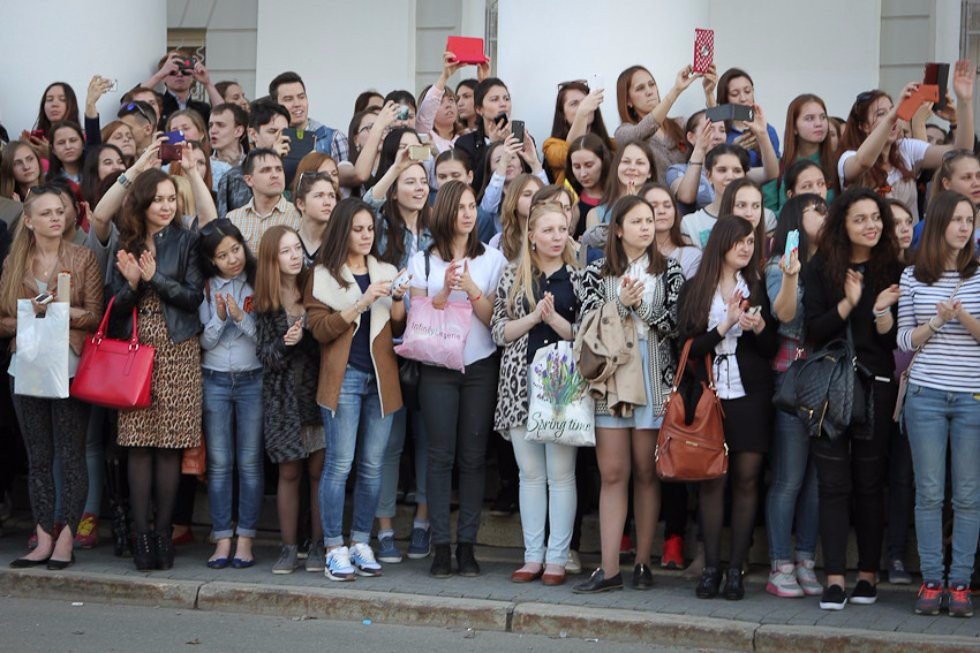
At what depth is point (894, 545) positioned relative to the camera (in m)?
8.88

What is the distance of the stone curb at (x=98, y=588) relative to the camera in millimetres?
9000

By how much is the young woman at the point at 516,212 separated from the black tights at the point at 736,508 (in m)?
1.81

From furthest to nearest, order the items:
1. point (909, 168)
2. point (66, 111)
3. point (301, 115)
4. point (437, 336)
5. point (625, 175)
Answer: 1. point (66, 111)
2. point (301, 115)
3. point (909, 168)
4. point (625, 175)
5. point (437, 336)

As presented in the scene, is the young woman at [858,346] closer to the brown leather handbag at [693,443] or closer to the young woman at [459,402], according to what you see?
the brown leather handbag at [693,443]

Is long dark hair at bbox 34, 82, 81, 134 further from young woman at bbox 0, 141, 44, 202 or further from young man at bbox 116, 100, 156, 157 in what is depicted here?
young woman at bbox 0, 141, 44, 202

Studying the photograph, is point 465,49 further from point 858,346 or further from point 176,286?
point 858,346

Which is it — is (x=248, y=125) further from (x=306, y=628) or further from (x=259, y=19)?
(x=259, y=19)

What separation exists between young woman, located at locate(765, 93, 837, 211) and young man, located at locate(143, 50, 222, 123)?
16.6ft

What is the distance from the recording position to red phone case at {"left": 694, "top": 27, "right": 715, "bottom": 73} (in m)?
10.8

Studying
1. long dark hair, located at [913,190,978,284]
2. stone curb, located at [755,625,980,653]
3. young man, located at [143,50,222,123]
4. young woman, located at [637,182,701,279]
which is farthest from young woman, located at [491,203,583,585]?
young man, located at [143,50,222,123]

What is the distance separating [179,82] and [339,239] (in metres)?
4.71

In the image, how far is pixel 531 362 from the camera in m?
8.97

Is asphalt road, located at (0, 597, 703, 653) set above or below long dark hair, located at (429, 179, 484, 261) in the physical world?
below

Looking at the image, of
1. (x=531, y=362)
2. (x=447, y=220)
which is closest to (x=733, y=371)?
(x=531, y=362)
